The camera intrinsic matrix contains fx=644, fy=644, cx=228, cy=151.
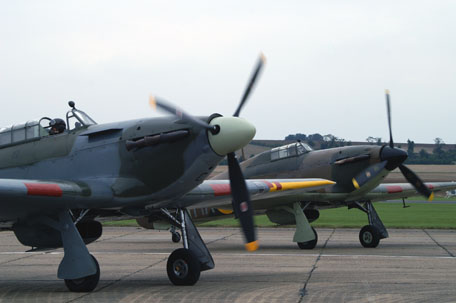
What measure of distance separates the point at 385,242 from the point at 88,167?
500 inches

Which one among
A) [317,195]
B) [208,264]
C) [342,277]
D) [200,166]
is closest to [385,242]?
[317,195]

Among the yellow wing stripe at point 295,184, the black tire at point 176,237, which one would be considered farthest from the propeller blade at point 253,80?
the black tire at point 176,237

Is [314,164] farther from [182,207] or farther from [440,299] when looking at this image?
[440,299]

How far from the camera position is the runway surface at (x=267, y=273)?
32.3 feet

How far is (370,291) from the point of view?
1007cm

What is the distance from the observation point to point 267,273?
12727mm

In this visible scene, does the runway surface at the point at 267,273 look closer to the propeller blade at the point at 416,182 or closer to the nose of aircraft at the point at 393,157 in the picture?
the propeller blade at the point at 416,182

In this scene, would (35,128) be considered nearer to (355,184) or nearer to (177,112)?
(177,112)

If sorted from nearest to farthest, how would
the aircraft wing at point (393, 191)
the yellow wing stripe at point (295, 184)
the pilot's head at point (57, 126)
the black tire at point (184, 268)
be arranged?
1. the black tire at point (184, 268)
2. the pilot's head at point (57, 126)
3. the yellow wing stripe at point (295, 184)
4. the aircraft wing at point (393, 191)

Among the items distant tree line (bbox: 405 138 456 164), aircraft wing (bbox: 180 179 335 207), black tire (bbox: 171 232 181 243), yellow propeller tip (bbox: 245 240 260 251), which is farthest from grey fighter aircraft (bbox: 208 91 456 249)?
distant tree line (bbox: 405 138 456 164)

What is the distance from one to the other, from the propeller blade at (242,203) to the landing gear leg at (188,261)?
1.34m

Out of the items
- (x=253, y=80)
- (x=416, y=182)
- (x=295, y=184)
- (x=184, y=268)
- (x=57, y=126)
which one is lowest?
(x=416, y=182)

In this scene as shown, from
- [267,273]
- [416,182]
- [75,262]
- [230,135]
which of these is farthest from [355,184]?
[75,262]

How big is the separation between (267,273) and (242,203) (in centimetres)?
291
